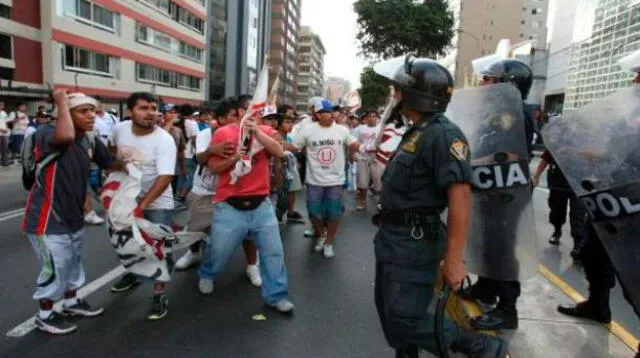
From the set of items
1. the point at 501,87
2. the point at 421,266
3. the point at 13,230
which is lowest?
the point at 13,230

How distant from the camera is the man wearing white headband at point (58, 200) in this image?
343 cm

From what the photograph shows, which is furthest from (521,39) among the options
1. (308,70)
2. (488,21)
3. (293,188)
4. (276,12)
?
(293,188)

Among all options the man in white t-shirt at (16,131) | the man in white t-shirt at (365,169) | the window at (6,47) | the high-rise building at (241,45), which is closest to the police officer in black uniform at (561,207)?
the man in white t-shirt at (365,169)

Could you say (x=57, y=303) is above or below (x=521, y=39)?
below

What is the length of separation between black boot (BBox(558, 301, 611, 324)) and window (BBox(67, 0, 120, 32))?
2623 cm

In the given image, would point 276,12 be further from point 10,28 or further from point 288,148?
point 288,148

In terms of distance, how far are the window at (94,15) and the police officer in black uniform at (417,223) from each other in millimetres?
26233

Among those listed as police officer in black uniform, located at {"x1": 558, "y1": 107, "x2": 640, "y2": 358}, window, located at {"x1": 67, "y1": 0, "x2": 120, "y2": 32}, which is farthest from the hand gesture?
window, located at {"x1": 67, "y1": 0, "x2": 120, "y2": 32}

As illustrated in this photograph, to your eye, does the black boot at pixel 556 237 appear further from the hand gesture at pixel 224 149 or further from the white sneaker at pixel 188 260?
the hand gesture at pixel 224 149

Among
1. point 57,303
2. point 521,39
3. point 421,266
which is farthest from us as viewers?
point 521,39

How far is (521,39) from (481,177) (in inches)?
3589

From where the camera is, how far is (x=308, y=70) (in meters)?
145

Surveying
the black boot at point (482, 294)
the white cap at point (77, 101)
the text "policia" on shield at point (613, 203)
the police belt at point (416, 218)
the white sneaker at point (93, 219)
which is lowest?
the white sneaker at point (93, 219)

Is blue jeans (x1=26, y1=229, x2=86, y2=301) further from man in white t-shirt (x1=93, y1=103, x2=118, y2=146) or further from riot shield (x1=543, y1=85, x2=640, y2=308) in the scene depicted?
man in white t-shirt (x1=93, y1=103, x2=118, y2=146)
